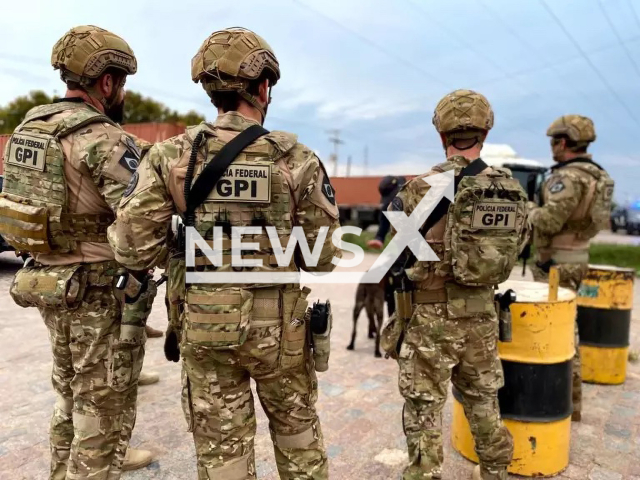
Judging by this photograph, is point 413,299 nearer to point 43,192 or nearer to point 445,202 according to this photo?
point 445,202

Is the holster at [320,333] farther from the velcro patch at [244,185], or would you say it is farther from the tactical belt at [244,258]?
the velcro patch at [244,185]

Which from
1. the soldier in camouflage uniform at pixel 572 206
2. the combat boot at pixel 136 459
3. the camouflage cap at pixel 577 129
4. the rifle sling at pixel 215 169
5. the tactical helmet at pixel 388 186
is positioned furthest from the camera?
the tactical helmet at pixel 388 186

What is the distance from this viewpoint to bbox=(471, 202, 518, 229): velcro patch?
2.59 m

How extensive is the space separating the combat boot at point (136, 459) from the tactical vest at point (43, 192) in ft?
4.58

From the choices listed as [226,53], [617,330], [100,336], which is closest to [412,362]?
[100,336]

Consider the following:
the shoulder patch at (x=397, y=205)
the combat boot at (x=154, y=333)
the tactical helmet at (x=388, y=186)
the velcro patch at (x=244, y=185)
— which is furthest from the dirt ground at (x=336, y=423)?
the tactical helmet at (x=388, y=186)

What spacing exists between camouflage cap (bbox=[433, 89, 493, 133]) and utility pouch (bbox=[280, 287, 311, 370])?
1.27 m

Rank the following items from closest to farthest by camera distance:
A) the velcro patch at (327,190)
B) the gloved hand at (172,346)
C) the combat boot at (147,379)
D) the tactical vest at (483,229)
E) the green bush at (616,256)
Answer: the velcro patch at (327,190), the gloved hand at (172,346), the tactical vest at (483,229), the combat boot at (147,379), the green bush at (616,256)

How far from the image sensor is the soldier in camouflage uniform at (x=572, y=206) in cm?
406

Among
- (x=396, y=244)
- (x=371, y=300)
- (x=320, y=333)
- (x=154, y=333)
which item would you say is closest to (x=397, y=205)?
(x=396, y=244)

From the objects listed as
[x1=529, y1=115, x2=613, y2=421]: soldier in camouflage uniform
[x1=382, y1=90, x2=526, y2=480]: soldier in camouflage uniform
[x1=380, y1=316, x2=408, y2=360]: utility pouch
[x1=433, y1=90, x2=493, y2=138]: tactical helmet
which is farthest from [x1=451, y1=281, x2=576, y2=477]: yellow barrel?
[x1=433, y1=90, x2=493, y2=138]: tactical helmet

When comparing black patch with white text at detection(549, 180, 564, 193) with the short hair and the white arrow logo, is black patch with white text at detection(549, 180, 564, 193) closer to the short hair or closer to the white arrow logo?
the white arrow logo

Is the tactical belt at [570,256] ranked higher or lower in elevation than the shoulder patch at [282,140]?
lower

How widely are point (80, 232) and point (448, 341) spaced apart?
197 cm
